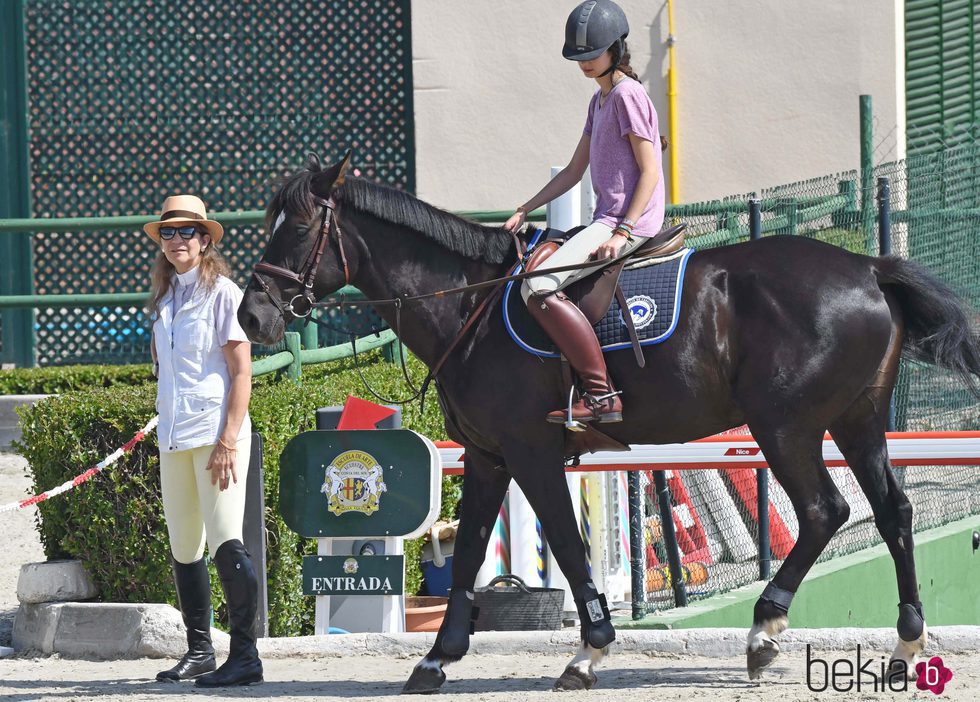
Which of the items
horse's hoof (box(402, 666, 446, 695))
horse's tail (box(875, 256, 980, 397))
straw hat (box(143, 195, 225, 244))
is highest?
straw hat (box(143, 195, 225, 244))

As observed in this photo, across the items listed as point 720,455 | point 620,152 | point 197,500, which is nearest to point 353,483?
point 197,500

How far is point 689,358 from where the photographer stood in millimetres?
5602

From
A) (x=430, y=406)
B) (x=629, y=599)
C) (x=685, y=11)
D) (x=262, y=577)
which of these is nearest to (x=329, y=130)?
(x=685, y=11)

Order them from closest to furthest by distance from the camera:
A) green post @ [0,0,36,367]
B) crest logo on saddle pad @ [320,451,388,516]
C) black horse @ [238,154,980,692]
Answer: black horse @ [238,154,980,692]
crest logo on saddle pad @ [320,451,388,516]
green post @ [0,0,36,367]

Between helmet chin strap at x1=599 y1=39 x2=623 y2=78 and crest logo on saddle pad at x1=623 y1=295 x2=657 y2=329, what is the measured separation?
0.92m

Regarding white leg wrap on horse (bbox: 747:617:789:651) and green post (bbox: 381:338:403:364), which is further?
green post (bbox: 381:338:403:364)

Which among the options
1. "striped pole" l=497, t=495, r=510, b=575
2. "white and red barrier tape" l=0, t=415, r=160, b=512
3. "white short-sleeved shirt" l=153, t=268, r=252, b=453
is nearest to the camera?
"white short-sleeved shirt" l=153, t=268, r=252, b=453

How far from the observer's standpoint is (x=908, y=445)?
666 cm

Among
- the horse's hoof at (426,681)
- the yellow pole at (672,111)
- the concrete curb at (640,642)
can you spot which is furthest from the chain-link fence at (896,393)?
the yellow pole at (672,111)

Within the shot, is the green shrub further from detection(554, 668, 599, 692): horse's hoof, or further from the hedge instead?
detection(554, 668, 599, 692): horse's hoof

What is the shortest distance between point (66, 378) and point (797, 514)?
8.07 m

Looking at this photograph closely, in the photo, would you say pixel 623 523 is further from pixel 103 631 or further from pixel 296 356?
pixel 103 631

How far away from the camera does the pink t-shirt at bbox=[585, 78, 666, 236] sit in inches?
222

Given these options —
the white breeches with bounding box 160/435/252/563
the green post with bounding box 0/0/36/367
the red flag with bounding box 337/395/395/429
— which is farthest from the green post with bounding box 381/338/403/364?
the green post with bounding box 0/0/36/367
